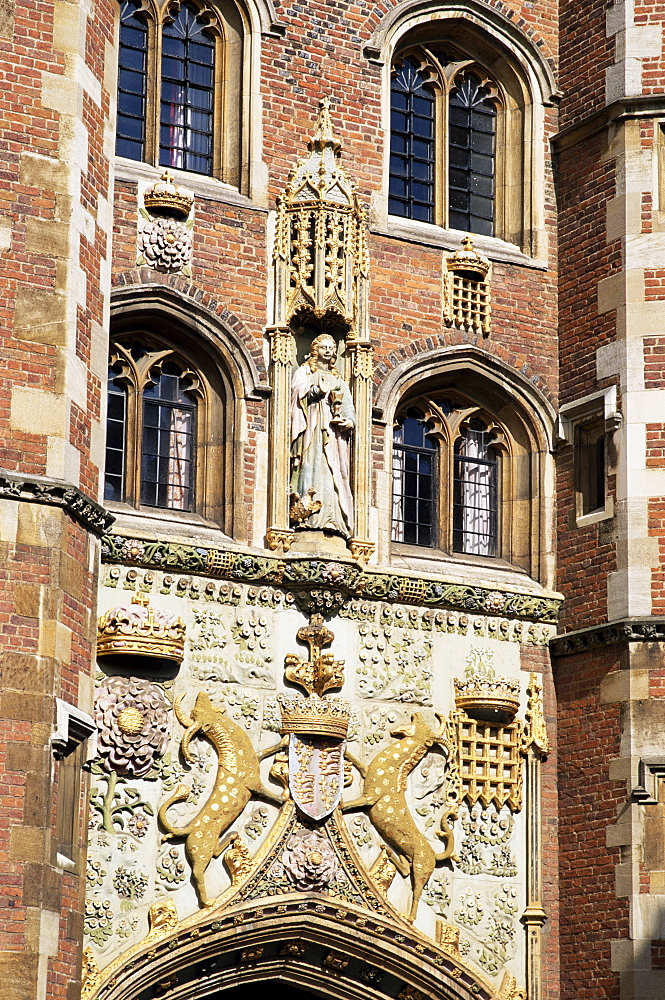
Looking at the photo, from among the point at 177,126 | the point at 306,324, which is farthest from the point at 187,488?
the point at 177,126

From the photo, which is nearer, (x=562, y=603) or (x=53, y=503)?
(x=53, y=503)

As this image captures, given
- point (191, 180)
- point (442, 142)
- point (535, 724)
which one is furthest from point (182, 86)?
point (535, 724)

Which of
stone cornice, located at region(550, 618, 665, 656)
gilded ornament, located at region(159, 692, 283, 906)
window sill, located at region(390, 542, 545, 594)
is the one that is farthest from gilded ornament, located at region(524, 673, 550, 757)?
gilded ornament, located at region(159, 692, 283, 906)

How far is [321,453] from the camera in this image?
20.7m

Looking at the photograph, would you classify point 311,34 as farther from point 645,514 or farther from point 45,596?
point 45,596

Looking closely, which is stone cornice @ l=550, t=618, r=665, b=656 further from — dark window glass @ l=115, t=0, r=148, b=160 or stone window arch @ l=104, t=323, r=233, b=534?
dark window glass @ l=115, t=0, r=148, b=160

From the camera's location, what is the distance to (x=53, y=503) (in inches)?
677

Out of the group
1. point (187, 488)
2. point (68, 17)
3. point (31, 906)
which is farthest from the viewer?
point (187, 488)

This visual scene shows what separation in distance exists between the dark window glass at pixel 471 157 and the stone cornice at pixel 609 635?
14.5 ft

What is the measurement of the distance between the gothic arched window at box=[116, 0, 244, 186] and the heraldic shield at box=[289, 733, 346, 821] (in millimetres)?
5436

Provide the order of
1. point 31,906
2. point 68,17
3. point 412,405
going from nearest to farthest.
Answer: point 31,906
point 68,17
point 412,405

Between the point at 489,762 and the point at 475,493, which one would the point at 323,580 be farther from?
the point at 475,493

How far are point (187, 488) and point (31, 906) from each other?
547cm

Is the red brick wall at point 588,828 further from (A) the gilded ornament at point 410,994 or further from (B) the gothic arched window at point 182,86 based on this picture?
(B) the gothic arched window at point 182,86
